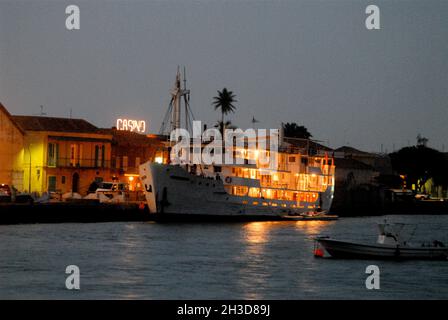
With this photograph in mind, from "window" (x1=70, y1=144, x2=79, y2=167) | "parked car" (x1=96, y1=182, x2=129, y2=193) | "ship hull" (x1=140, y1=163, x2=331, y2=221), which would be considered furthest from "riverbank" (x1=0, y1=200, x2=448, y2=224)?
"window" (x1=70, y1=144, x2=79, y2=167)

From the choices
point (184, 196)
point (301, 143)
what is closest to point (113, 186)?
point (184, 196)

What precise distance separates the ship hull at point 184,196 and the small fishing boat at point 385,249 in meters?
28.3

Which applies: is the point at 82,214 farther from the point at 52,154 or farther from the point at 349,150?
the point at 349,150

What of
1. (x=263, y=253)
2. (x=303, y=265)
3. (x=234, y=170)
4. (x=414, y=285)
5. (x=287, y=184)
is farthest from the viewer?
(x=287, y=184)

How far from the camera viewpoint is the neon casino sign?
9771cm

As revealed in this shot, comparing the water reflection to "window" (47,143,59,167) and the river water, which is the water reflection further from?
"window" (47,143,59,167)

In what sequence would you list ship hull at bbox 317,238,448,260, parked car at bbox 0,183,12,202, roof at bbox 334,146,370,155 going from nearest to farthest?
ship hull at bbox 317,238,448,260, parked car at bbox 0,183,12,202, roof at bbox 334,146,370,155

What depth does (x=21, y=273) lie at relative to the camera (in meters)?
38.5

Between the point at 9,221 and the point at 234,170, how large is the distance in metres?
21.6

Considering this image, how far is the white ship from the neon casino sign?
57.8 feet

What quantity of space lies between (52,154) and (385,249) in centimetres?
4505
